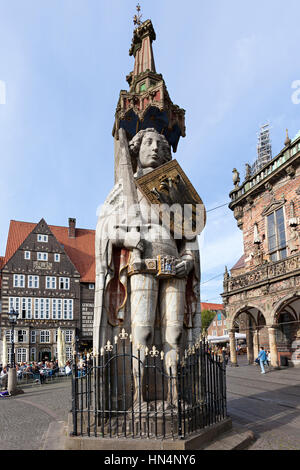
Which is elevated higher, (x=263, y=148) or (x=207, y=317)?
(x=263, y=148)

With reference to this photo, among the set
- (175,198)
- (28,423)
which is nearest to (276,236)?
(175,198)

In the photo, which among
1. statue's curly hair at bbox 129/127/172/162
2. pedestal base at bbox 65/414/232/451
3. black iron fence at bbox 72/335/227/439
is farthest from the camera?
statue's curly hair at bbox 129/127/172/162

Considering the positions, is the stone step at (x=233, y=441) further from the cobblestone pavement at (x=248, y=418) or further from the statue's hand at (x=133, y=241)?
the statue's hand at (x=133, y=241)

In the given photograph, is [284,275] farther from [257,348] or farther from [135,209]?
[135,209]

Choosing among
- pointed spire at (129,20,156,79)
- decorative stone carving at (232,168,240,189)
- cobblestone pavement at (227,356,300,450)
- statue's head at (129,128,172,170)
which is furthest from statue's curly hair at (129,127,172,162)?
decorative stone carving at (232,168,240,189)

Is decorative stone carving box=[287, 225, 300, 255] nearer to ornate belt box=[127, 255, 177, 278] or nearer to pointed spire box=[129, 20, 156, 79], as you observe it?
pointed spire box=[129, 20, 156, 79]

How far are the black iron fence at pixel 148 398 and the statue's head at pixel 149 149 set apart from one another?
122 inches

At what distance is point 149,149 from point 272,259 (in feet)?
54.6

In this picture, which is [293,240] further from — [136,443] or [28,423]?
[136,443]

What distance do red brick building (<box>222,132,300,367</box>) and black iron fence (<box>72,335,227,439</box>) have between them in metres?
12.8

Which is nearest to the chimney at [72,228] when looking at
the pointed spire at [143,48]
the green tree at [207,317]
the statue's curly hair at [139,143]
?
the green tree at [207,317]

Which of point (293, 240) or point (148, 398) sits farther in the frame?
point (293, 240)

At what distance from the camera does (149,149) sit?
6500 millimetres

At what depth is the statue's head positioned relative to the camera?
21.3ft
